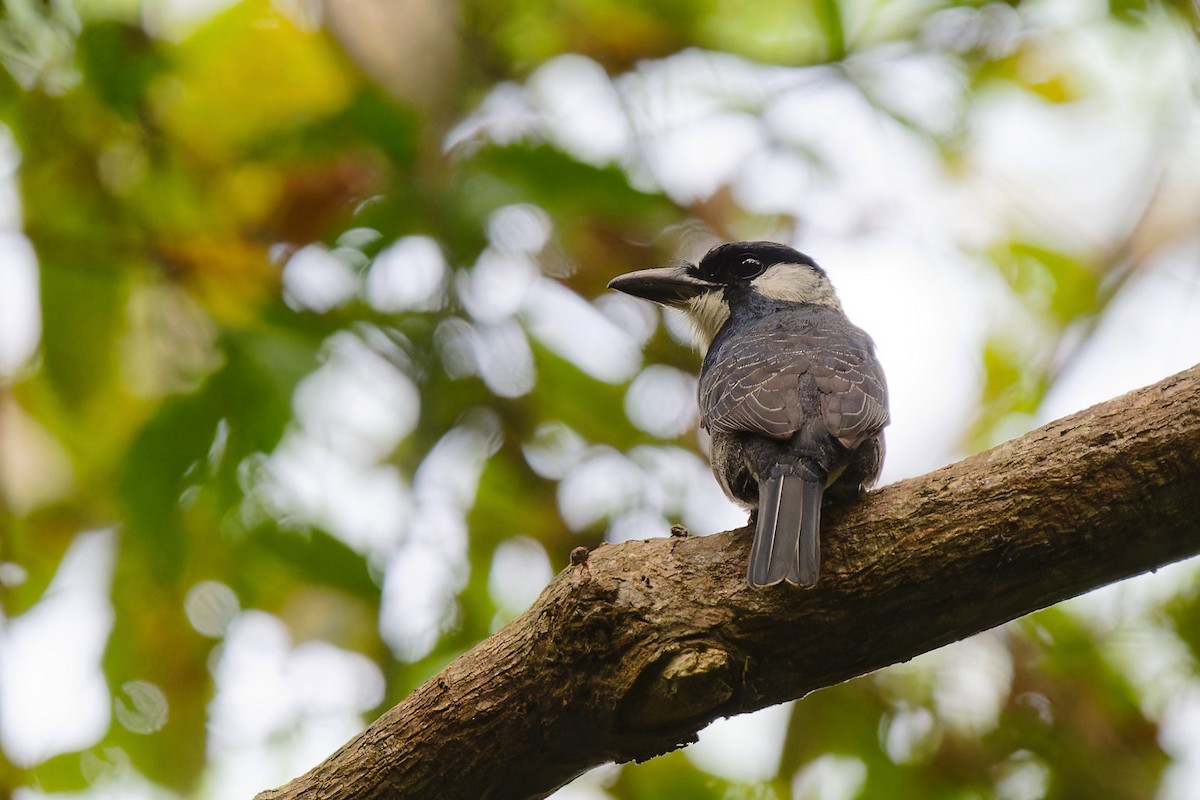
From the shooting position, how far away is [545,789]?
2.33 metres

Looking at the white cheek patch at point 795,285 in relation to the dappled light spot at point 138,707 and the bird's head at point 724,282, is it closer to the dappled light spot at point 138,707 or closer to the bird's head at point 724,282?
the bird's head at point 724,282

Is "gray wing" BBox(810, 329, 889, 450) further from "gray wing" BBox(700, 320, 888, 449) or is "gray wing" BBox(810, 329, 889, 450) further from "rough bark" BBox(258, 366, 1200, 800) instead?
"rough bark" BBox(258, 366, 1200, 800)

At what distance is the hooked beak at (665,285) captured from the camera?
404 centimetres

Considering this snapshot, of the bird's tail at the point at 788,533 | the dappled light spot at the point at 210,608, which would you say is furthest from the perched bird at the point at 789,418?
the dappled light spot at the point at 210,608

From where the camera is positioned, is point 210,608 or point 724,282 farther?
point 724,282

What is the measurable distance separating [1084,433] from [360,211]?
2269 mm

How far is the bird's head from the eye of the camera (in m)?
4.11

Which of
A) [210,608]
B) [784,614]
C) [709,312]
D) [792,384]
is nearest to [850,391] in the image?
[792,384]

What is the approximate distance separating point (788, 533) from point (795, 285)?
203 centimetres

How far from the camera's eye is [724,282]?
4.17 m

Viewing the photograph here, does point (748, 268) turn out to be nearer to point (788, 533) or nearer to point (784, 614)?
point (788, 533)

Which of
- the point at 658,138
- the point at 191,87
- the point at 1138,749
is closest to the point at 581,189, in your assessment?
the point at 658,138

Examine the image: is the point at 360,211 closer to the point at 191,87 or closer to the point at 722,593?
the point at 191,87

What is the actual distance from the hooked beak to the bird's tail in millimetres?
1491
